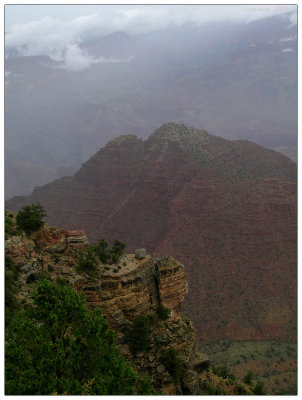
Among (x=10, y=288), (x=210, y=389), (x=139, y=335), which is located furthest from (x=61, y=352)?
(x=210, y=389)

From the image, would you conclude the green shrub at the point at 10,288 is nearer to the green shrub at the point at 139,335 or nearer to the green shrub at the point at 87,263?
→ the green shrub at the point at 87,263

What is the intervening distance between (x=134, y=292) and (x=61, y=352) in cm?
1074

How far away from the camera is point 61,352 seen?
14.4 m

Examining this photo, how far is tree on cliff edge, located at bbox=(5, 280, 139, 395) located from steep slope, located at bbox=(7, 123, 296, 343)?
1518 inches

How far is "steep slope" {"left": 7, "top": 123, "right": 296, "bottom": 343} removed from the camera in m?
54.5

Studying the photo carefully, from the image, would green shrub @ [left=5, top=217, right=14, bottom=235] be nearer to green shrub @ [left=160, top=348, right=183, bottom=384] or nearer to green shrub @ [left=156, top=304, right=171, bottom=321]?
green shrub @ [left=156, top=304, right=171, bottom=321]

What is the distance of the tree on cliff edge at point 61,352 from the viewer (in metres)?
13.8

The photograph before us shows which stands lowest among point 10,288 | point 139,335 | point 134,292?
point 139,335

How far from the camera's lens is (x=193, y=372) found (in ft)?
78.2

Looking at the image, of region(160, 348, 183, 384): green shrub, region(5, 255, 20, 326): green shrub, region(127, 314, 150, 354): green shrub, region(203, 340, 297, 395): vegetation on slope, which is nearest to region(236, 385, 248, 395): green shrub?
region(160, 348, 183, 384): green shrub

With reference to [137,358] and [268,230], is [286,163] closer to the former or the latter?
[268,230]

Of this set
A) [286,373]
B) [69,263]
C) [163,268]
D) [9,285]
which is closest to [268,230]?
[286,373]

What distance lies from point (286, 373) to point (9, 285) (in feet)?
125

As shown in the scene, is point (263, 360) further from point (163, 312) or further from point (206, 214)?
point (206, 214)
